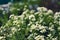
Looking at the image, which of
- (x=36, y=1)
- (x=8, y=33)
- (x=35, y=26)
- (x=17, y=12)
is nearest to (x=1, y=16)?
(x=17, y=12)

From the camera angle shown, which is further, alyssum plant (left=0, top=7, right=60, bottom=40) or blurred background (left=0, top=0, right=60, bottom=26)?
blurred background (left=0, top=0, right=60, bottom=26)

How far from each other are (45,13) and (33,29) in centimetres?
57

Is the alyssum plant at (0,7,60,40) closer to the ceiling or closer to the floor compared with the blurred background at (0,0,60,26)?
closer to the ceiling

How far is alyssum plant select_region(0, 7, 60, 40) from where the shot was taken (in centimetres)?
319

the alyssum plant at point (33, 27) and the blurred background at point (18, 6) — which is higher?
the alyssum plant at point (33, 27)

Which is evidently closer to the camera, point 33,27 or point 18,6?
point 33,27

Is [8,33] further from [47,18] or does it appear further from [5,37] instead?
[47,18]

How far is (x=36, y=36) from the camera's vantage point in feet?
10.3

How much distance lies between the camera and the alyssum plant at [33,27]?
10.5 ft

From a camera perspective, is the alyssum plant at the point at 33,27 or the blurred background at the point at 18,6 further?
the blurred background at the point at 18,6

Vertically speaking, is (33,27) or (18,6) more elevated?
(33,27)

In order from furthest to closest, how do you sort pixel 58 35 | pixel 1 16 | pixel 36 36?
1. pixel 1 16
2. pixel 58 35
3. pixel 36 36

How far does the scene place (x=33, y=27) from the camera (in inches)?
126

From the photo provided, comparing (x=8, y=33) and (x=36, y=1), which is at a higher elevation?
(x=8, y=33)
